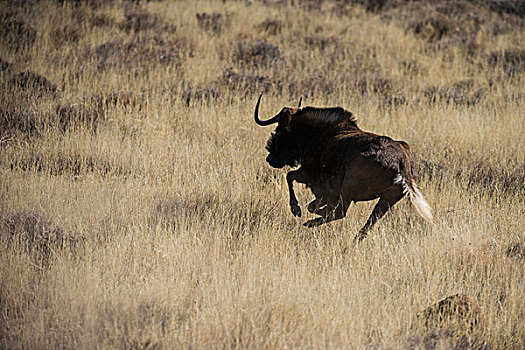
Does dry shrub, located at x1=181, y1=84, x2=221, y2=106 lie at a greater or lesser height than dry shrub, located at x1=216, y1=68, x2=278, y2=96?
lesser

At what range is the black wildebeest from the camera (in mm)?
4953

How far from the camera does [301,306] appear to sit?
4.11 metres

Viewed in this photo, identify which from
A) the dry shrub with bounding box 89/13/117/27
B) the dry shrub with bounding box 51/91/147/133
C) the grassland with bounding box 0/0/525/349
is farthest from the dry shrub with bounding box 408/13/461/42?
the dry shrub with bounding box 51/91/147/133

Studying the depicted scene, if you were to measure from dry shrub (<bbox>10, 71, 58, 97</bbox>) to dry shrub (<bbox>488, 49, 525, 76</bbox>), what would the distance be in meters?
9.12

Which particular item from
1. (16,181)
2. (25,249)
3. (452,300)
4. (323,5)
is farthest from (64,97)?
(323,5)

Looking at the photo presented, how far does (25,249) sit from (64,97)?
204 inches

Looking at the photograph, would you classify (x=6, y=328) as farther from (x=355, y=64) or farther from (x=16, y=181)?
(x=355, y=64)

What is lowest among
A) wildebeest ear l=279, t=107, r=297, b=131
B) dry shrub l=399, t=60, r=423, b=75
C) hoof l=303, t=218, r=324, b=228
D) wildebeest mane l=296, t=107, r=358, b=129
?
hoof l=303, t=218, r=324, b=228

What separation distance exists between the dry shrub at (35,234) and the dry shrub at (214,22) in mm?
9617

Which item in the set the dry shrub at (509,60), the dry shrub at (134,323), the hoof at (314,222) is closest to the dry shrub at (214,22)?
the dry shrub at (509,60)

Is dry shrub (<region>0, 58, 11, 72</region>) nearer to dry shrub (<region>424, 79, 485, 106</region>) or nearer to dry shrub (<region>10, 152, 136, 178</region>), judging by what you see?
dry shrub (<region>10, 152, 136, 178</region>)

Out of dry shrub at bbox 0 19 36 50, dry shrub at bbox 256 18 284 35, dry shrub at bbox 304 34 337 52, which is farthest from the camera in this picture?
dry shrub at bbox 256 18 284 35

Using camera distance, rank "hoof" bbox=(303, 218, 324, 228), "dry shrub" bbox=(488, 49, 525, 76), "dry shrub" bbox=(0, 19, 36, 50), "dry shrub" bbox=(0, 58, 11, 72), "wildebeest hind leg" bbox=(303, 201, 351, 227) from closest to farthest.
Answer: "wildebeest hind leg" bbox=(303, 201, 351, 227)
"hoof" bbox=(303, 218, 324, 228)
"dry shrub" bbox=(0, 58, 11, 72)
"dry shrub" bbox=(0, 19, 36, 50)
"dry shrub" bbox=(488, 49, 525, 76)

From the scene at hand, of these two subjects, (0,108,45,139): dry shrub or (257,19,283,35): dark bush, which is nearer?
Result: (0,108,45,139): dry shrub
